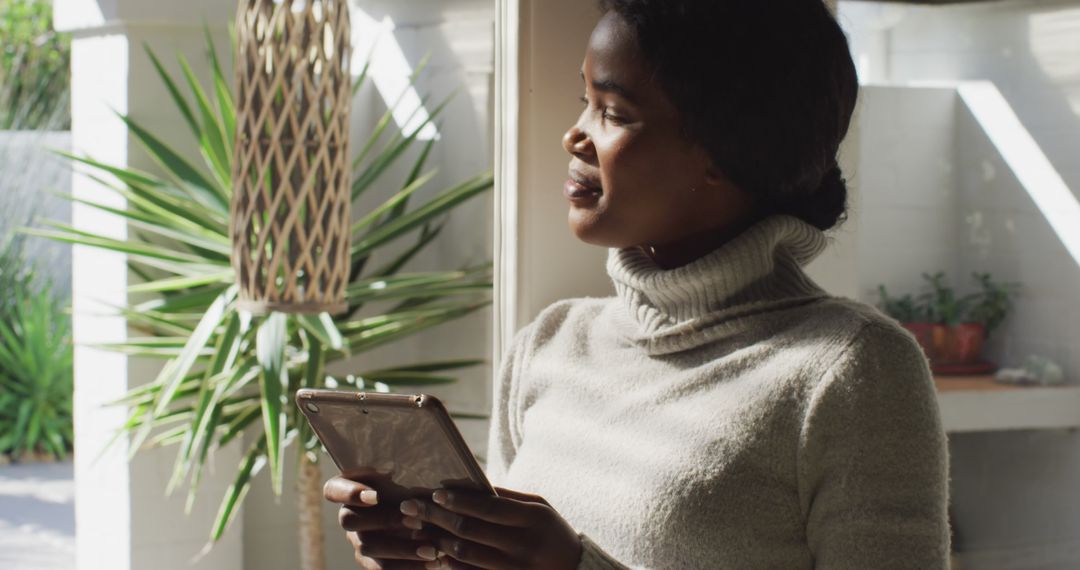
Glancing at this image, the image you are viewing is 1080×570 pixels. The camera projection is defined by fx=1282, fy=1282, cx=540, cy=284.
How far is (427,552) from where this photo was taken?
1176 mm

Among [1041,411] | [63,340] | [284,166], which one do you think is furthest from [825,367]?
[63,340]

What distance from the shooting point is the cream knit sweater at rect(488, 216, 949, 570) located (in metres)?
1.09

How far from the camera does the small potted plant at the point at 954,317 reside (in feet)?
5.65

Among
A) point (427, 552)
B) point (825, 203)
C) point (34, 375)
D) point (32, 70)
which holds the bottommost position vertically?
point (34, 375)

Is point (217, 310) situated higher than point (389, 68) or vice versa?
point (389, 68)

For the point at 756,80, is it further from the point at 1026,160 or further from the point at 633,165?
the point at 1026,160

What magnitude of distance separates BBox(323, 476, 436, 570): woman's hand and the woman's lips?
14.1 inches

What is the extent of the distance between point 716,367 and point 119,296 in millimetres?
2566

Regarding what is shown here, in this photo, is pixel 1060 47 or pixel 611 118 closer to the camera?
pixel 611 118

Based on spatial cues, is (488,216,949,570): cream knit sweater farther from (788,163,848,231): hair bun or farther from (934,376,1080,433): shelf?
(934,376,1080,433): shelf

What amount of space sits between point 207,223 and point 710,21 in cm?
229

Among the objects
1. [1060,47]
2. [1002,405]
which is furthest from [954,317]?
[1060,47]

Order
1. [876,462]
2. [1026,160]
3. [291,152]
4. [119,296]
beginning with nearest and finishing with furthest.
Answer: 1. [876,462]
2. [1026,160]
3. [291,152]
4. [119,296]

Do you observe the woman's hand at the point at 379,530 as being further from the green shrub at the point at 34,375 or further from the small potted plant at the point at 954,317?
the green shrub at the point at 34,375
